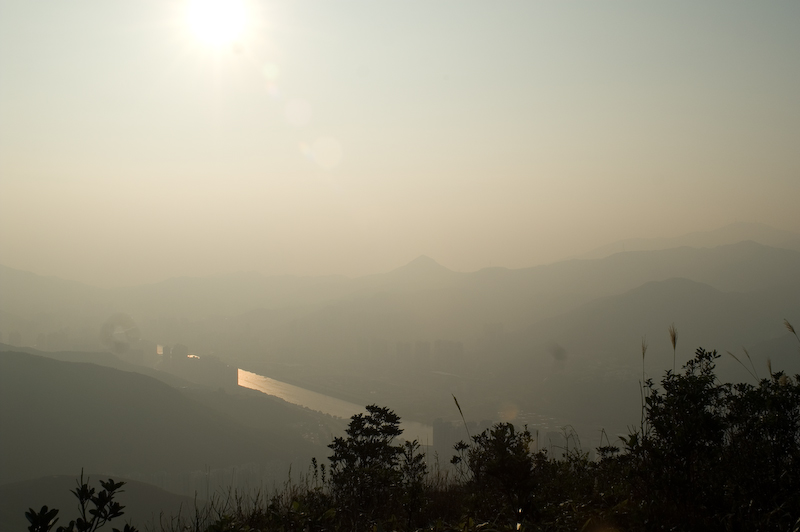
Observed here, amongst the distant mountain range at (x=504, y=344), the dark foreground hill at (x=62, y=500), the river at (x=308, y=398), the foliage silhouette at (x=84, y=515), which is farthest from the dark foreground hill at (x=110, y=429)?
the foliage silhouette at (x=84, y=515)

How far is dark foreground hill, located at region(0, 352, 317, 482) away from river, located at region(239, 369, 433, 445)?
1627cm

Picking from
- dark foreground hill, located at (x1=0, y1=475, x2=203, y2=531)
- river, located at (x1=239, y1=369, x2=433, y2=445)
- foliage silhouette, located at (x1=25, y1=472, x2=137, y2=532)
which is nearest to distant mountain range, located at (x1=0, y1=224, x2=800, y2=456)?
river, located at (x1=239, y1=369, x2=433, y2=445)

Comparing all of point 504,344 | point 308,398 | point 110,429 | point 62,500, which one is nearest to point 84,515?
A: point 62,500

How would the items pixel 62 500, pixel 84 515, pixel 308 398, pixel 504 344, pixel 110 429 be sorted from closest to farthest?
1. pixel 84 515
2. pixel 62 500
3. pixel 110 429
4. pixel 308 398
5. pixel 504 344

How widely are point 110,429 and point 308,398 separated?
40958mm

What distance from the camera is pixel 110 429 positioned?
227ft

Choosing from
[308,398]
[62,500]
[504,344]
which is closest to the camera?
[62,500]

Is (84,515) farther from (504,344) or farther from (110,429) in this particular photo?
(504,344)

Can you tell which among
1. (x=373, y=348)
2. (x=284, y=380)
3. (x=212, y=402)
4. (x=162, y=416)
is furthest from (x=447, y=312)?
(x=162, y=416)

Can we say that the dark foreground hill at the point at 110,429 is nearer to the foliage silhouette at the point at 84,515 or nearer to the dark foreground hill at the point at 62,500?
the dark foreground hill at the point at 62,500

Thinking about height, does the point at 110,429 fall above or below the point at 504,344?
below

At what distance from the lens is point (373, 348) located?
153000mm

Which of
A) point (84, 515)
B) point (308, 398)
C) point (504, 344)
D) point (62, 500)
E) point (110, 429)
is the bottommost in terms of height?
point (62, 500)

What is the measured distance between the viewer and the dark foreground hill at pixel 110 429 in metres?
60.1
